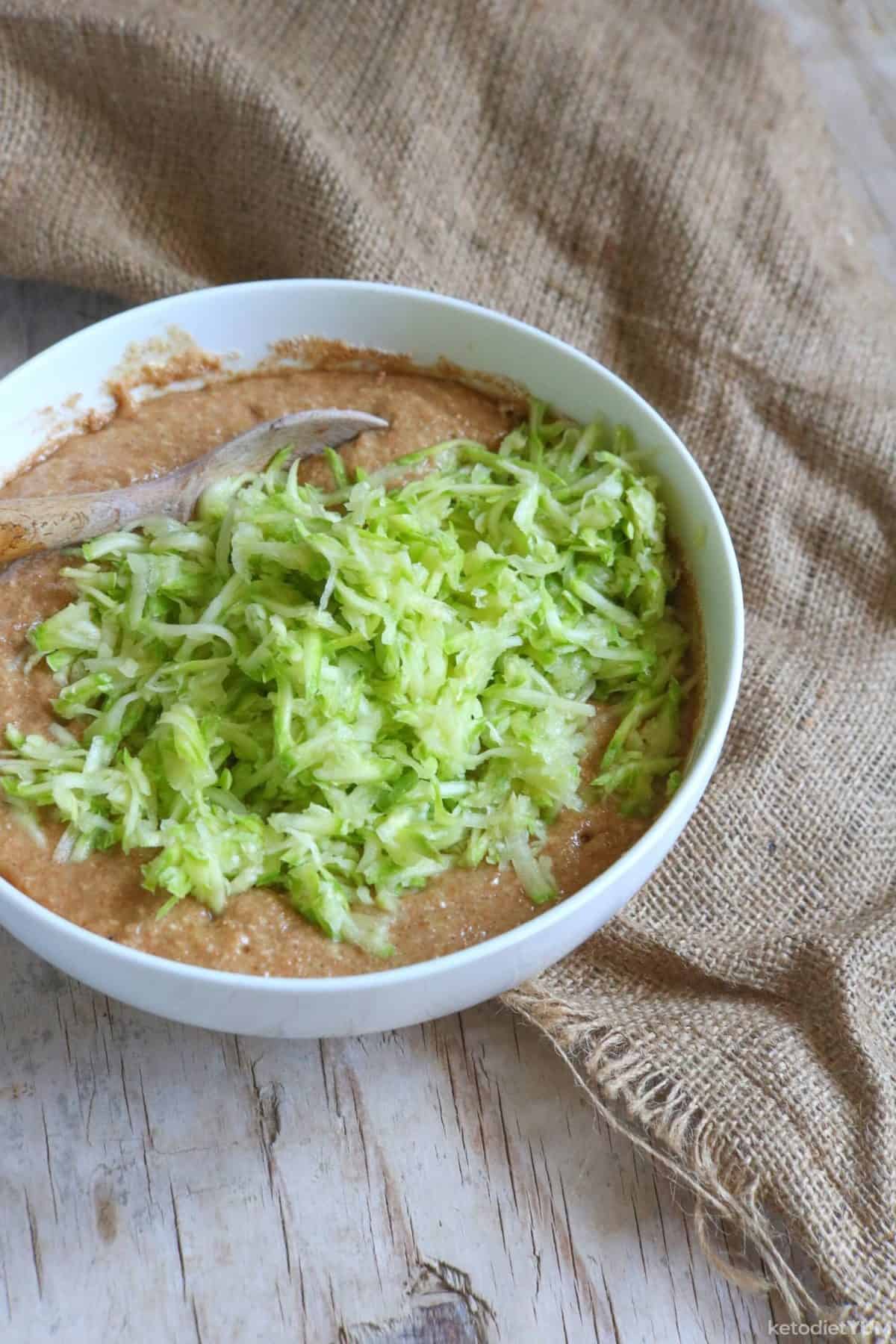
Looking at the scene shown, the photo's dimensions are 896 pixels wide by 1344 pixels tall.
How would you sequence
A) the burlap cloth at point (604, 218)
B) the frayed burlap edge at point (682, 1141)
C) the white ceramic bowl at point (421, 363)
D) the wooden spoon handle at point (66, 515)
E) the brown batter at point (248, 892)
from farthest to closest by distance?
the burlap cloth at point (604, 218) < the wooden spoon handle at point (66, 515) < the frayed burlap edge at point (682, 1141) < the brown batter at point (248, 892) < the white ceramic bowl at point (421, 363)

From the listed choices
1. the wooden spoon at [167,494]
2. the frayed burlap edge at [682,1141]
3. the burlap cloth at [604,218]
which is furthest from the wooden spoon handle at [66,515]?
the frayed burlap edge at [682,1141]

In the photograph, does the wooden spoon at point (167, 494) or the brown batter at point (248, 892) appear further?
the wooden spoon at point (167, 494)

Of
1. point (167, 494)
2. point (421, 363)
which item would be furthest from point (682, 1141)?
point (421, 363)

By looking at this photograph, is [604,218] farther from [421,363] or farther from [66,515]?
[66,515]

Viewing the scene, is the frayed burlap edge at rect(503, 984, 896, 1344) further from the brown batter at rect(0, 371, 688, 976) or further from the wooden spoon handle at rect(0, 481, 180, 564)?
the wooden spoon handle at rect(0, 481, 180, 564)

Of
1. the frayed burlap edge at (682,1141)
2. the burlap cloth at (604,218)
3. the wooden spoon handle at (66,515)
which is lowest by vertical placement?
the frayed burlap edge at (682,1141)

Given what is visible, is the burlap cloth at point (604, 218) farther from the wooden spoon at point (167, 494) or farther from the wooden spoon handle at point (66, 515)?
the wooden spoon handle at point (66, 515)

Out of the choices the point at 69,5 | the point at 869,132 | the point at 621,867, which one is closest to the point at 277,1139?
the point at 621,867
